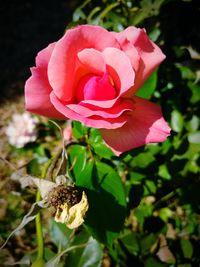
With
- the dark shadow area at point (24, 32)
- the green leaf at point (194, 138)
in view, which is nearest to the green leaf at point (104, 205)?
the green leaf at point (194, 138)

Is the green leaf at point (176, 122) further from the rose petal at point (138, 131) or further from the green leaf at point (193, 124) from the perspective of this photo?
the rose petal at point (138, 131)

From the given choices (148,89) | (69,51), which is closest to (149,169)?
(148,89)

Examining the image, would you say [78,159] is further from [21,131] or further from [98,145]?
[21,131]

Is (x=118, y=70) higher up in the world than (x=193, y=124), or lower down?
higher up

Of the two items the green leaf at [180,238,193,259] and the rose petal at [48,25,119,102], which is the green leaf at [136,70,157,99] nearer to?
the rose petal at [48,25,119,102]

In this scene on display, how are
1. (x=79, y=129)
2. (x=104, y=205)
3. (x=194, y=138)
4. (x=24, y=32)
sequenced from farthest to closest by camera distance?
(x=24, y=32)
(x=194, y=138)
(x=79, y=129)
(x=104, y=205)

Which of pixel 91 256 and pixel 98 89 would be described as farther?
pixel 91 256

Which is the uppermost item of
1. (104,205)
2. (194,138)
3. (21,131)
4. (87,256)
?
(104,205)
